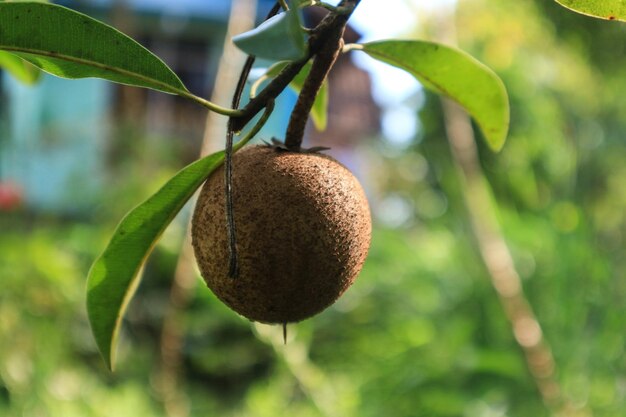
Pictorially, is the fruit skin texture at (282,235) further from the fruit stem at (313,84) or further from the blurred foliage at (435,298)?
the blurred foliage at (435,298)

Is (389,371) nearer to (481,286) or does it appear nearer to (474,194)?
(481,286)

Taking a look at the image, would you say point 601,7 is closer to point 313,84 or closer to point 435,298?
point 313,84

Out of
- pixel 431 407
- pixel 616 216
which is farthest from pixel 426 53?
pixel 616 216

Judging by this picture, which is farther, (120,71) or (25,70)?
(25,70)

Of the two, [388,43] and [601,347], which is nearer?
[388,43]

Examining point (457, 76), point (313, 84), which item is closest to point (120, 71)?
point (313, 84)

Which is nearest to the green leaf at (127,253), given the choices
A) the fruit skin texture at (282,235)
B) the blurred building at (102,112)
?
the fruit skin texture at (282,235)

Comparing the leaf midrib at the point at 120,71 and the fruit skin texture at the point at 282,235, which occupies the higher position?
the leaf midrib at the point at 120,71
